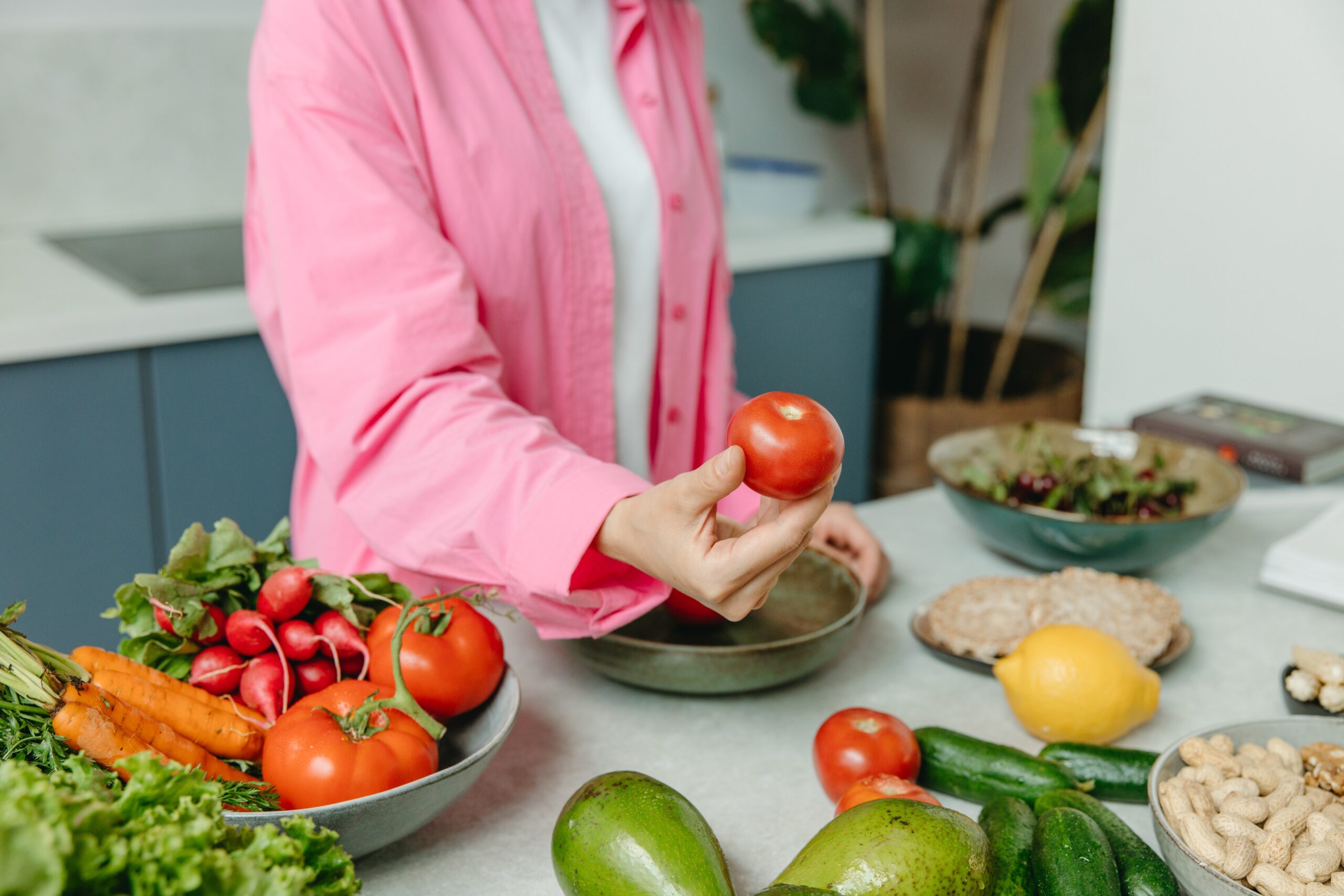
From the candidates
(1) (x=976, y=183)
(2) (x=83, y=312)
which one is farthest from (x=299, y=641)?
(1) (x=976, y=183)

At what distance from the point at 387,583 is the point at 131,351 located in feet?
3.58

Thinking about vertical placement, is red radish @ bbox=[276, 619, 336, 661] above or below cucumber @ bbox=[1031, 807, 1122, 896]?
above

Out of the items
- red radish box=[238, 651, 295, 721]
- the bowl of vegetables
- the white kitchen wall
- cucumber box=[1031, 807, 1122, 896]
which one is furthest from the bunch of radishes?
the white kitchen wall

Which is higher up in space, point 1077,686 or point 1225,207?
point 1225,207

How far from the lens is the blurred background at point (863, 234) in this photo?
1733mm

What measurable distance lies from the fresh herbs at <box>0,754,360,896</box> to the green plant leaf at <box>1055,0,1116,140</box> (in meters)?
2.39

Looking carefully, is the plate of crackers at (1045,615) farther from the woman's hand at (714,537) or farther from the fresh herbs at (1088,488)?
the woman's hand at (714,537)

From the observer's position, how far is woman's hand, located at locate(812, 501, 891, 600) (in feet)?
3.67

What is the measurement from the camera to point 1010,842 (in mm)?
693

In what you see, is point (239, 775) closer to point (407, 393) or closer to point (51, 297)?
point (407, 393)

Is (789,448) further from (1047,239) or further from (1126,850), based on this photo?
(1047,239)

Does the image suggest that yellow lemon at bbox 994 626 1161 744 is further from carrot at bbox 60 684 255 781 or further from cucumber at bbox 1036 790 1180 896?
carrot at bbox 60 684 255 781

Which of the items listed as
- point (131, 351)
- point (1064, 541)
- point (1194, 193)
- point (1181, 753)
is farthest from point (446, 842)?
point (1194, 193)

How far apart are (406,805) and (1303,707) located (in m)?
0.69
